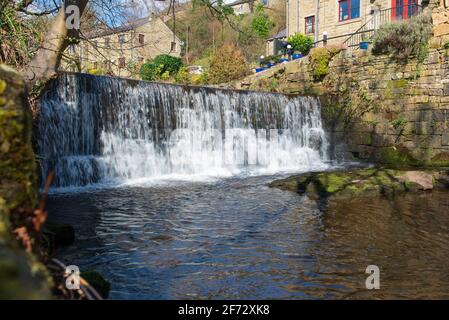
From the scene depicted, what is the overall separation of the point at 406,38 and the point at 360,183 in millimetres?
7243

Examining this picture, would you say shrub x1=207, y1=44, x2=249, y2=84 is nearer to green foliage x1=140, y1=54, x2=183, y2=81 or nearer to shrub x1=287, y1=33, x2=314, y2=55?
shrub x1=287, y1=33, x2=314, y2=55

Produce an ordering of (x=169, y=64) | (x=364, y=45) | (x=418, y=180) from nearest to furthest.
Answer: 1. (x=418, y=180)
2. (x=364, y=45)
3. (x=169, y=64)

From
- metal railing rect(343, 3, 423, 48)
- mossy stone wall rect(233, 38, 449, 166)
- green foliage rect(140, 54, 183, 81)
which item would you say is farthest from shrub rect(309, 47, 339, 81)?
green foliage rect(140, 54, 183, 81)

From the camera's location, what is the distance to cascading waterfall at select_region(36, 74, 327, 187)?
1136 centimetres

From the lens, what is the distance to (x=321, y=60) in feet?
59.3

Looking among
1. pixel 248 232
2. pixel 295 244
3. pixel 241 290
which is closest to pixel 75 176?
pixel 248 232

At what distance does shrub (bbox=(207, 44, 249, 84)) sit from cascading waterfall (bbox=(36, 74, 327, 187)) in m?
9.02

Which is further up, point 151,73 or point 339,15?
point 339,15

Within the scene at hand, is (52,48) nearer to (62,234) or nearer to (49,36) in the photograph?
(49,36)

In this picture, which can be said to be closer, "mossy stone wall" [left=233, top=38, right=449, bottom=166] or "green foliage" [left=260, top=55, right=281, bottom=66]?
"mossy stone wall" [left=233, top=38, right=449, bottom=166]

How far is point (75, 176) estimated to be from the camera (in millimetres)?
11133

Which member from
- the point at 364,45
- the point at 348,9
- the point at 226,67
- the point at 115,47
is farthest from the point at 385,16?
the point at 115,47

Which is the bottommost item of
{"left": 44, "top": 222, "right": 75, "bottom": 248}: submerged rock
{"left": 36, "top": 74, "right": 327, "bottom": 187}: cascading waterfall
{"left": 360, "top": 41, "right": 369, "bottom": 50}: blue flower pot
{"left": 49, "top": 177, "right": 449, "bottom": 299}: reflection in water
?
{"left": 49, "top": 177, "right": 449, "bottom": 299}: reflection in water

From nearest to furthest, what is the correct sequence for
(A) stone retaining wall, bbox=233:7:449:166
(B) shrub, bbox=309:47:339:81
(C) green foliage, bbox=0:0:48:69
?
(C) green foliage, bbox=0:0:48:69, (A) stone retaining wall, bbox=233:7:449:166, (B) shrub, bbox=309:47:339:81
